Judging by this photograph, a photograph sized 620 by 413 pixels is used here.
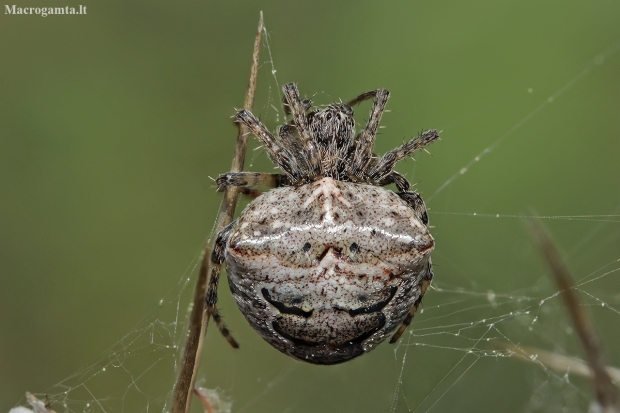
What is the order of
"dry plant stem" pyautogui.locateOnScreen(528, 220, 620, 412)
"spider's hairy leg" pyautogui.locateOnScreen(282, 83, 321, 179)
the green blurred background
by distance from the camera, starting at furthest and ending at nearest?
the green blurred background, "spider's hairy leg" pyautogui.locateOnScreen(282, 83, 321, 179), "dry plant stem" pyautogui.locateOnScreen(528, 220, 620, 412)

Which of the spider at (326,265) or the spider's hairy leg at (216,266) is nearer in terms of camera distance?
the spider at (326,265)

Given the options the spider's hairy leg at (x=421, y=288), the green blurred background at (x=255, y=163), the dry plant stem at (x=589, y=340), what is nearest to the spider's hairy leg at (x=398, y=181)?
the spider's hairy leg at (x=421, y=288)

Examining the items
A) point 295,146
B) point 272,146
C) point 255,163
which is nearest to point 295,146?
point 295,146

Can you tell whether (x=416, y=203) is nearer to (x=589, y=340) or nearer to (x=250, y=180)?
(x=250, y=180)

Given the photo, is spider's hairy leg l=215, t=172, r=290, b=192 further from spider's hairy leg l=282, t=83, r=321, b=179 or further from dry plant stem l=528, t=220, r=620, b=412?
dry plant stem l=528, t=220, r=620, b=412

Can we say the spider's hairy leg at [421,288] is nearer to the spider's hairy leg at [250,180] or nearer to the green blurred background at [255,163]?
the spider's hairy leg at [250,180]

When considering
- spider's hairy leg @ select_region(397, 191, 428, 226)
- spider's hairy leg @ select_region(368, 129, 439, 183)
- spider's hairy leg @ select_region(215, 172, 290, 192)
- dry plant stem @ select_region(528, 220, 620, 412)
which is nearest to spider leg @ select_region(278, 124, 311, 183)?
spider's hairy leg @ select_region(215, 172, 290, 192)
